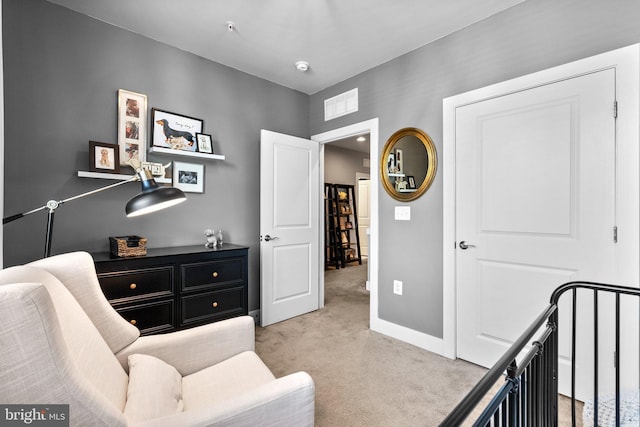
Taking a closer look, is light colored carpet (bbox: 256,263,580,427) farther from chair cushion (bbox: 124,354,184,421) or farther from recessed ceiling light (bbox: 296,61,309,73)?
recessed ceiling light (bbox: 296,61,309,73)

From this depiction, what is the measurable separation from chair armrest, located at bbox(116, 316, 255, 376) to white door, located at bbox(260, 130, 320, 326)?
157cm

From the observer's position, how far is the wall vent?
3.34m

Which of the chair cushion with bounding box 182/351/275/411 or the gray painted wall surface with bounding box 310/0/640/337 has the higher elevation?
the gray painted wall surface with bounding box 310/0/640/337

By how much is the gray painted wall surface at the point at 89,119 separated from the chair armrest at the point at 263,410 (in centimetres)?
199

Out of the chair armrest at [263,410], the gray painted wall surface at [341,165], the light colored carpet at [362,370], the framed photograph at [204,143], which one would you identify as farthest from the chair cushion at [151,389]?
the gray painted wall surface at [341,165]

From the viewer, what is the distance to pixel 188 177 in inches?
113

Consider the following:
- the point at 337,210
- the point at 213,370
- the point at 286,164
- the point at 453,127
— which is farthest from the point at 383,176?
the point at 337,210

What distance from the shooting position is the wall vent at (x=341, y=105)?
11.0ft

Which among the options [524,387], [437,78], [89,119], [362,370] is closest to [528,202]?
[437,78]

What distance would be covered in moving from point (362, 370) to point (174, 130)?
2.59 meters

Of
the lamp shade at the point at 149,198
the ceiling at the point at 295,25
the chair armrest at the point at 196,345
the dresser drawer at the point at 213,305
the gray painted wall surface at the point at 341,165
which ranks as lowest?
the dresser drawer at the point at 213,305

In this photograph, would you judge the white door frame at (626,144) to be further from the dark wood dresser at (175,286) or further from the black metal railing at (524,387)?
the dark wood dresser at (175,286)

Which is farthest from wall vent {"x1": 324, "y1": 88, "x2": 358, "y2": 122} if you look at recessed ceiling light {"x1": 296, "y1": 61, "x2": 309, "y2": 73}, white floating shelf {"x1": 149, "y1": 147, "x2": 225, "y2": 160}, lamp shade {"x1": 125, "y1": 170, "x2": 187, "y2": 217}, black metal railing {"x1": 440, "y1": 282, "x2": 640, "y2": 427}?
black metal railing {"x1": 440, "y1": 282, "x2": 640, "y2": 427}

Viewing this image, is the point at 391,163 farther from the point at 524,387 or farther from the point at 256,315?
the point at 524,387
